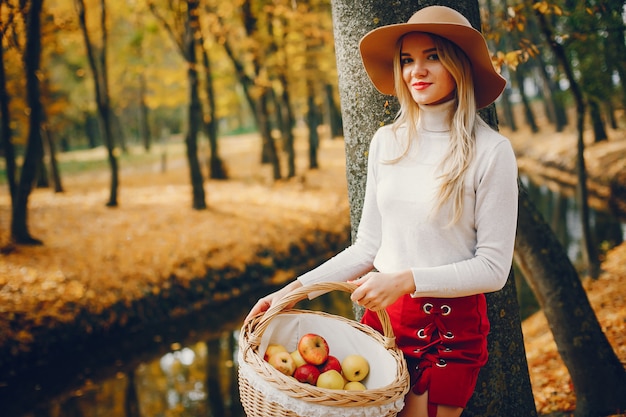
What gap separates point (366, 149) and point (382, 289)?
113 cm

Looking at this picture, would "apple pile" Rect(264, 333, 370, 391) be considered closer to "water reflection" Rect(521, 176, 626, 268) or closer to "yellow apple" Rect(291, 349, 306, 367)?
"yellow apple" Rect(291, 349, 306, 367)

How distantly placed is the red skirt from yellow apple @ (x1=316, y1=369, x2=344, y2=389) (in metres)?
0.31

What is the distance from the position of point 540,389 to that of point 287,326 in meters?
3.56

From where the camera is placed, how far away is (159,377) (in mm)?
7051

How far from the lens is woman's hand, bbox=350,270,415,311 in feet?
6.31

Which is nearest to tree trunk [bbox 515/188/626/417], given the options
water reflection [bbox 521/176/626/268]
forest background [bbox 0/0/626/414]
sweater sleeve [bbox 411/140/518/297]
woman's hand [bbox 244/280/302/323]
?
forest background [bbox 0/0/626/414]

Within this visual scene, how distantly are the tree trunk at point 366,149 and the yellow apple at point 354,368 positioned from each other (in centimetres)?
88

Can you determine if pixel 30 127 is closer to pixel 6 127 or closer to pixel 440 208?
pixel 6 127

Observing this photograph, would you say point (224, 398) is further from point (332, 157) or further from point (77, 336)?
point (332, 157)

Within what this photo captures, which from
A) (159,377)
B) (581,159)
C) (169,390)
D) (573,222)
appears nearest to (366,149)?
(169,390)

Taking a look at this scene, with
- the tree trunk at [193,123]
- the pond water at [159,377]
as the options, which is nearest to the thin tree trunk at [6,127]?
the pond water at [159,377]

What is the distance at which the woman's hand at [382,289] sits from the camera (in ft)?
6.31

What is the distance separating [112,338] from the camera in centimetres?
855

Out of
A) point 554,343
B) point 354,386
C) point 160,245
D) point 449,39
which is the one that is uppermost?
point 449,39
